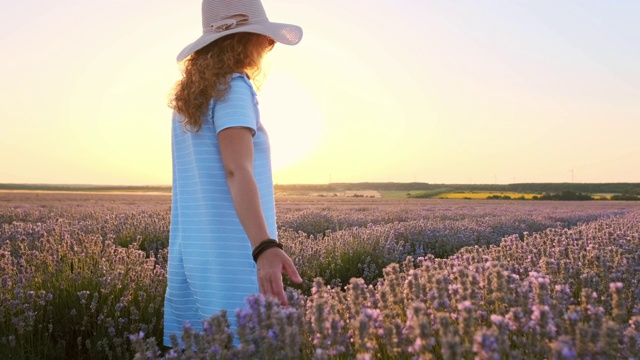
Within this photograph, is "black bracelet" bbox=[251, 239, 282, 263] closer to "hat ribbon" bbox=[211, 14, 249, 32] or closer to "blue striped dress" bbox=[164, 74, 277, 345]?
"blue striped dress" bbox=[164, 74, 277, 345]

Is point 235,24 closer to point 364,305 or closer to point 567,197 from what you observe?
point 364,305

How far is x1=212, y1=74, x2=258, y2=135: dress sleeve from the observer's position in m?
1.97

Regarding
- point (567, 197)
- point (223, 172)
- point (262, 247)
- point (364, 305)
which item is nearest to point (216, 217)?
point (223, 172)

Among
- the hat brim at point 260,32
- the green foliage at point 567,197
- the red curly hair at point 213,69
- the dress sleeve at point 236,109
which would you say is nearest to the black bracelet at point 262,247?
the dress sleeve at point 236,109

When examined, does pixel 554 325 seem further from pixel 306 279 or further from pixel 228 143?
pixel 306 279

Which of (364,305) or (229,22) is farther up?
(229,22)

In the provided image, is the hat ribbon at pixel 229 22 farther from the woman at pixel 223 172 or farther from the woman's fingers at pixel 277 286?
the woman's fingers at pixel 277 286

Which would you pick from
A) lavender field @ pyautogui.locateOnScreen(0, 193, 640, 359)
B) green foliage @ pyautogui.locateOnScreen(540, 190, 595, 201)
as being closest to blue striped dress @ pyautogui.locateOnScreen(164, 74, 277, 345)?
lavender field @ pyautogui.locateOnScreen(0, 193, 640, 359)

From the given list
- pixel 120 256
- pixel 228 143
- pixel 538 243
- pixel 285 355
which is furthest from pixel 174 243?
pixel 538 243

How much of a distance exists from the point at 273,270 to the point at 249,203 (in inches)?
9.9

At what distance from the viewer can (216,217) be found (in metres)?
2.14

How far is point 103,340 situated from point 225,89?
1866 mm

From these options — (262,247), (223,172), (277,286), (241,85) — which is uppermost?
(241,85)

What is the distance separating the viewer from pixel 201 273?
2189 mm
